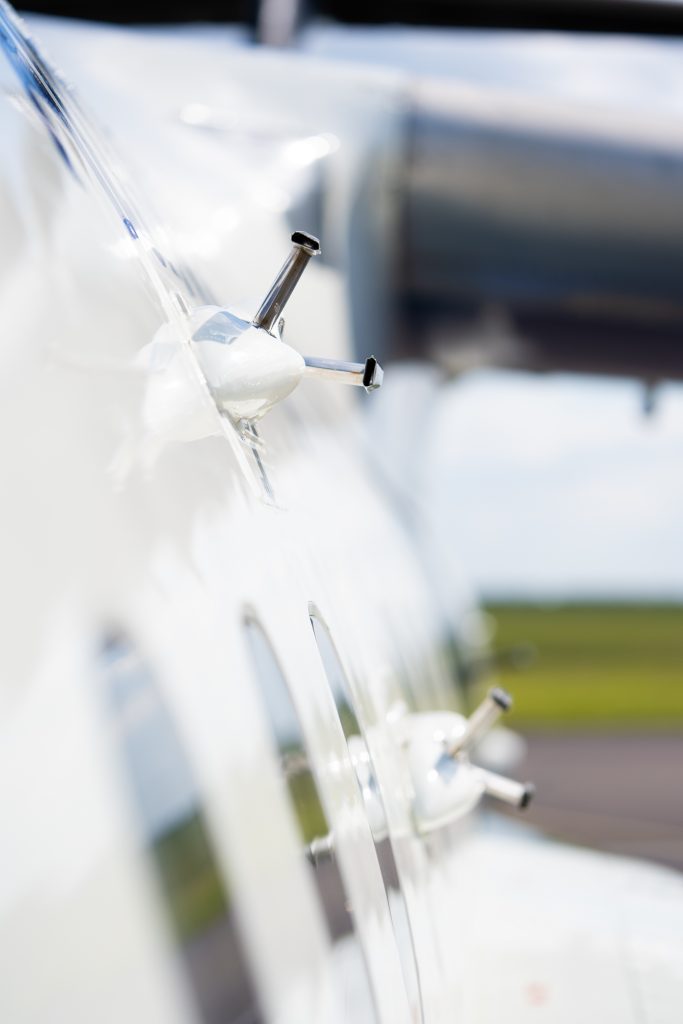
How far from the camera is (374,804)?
0.83 metres

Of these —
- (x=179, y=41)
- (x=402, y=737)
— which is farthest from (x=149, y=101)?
(x=402, y=737)

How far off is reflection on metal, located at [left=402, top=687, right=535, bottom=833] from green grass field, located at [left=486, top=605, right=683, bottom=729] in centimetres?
833

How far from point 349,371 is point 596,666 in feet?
43.8

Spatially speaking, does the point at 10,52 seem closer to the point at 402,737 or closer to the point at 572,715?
the point at 402,737

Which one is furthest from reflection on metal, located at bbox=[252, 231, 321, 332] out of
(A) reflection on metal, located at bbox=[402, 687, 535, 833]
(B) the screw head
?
(A) reflection on metal, located at bbox=[402, 687, 535, 833]

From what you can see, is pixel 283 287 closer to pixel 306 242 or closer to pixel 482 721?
pixel 306 242

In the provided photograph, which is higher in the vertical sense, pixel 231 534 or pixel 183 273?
pixel 183 273

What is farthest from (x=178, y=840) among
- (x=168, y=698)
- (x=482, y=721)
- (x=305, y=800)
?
(x=482, y=721)

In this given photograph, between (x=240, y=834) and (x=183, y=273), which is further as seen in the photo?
(x=183, y=273)

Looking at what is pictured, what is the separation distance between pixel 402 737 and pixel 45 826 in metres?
0.65

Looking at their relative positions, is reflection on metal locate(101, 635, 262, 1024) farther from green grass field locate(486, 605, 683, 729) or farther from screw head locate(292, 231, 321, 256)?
green grass field locate(486, 605, 683, 729)

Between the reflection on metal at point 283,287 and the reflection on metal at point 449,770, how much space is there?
47 centimetres

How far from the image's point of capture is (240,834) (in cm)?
53

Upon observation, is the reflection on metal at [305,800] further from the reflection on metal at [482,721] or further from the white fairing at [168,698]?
the reflection on metal at [482,721]
